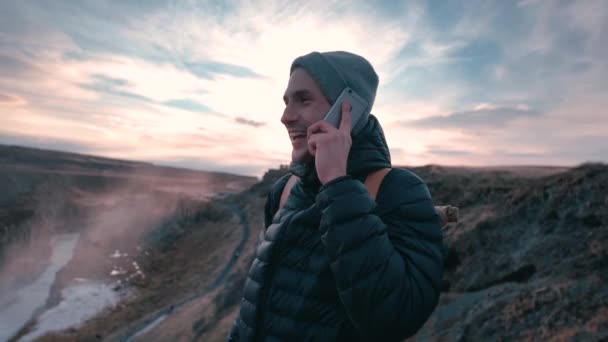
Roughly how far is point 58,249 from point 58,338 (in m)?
24.7

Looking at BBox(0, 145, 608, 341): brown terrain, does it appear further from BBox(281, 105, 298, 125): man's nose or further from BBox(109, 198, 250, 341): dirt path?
BBox(281, 105, 298, 125): man's nose

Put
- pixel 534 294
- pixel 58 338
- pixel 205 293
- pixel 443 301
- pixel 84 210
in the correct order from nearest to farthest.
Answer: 1. pixel 534 294
2. pixel 443 301
3. pixel 58 338
4. pixel 205 293
5. pixel 84 210

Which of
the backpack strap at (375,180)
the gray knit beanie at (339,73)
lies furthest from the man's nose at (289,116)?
the backpack strap at (375,180)

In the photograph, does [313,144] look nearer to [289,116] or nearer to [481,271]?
[289,116]

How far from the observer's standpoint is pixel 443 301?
23.6 feet

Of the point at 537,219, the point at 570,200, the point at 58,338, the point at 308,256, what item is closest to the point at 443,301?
the point at 537,219

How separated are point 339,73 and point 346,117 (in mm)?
328

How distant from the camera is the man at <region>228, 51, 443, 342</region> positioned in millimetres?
1715

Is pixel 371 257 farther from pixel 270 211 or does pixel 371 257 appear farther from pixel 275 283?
pixel 270 211

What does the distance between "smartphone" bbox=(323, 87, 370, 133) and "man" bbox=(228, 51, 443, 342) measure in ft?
0.13

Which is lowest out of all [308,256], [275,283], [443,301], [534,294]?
[443,301]

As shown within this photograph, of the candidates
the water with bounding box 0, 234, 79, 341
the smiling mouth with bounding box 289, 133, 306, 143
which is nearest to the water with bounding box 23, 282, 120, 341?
the water with bounding box 0, 234, 79, 341

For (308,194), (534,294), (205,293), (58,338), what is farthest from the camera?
(205,293)

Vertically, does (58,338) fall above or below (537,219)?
below
